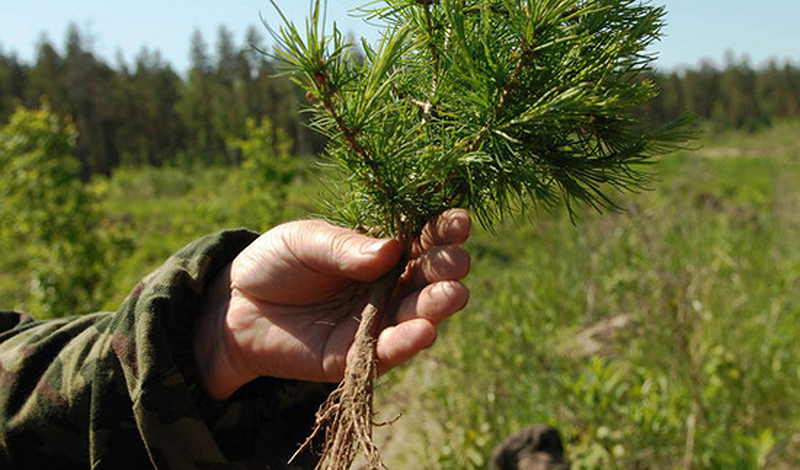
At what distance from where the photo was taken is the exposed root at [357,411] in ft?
3.37

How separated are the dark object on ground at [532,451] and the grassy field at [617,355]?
0.42 feet

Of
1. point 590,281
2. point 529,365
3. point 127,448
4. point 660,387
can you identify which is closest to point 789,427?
point 660,387

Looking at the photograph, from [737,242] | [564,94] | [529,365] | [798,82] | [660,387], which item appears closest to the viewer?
[564,94]

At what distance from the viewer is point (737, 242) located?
5973 millimetres

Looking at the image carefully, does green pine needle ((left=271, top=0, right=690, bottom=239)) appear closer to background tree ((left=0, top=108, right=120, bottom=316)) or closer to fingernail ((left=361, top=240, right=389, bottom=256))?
fingernail ((left=361, top=240, right=389, bottom=256))

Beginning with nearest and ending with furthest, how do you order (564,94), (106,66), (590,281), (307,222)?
(564,94)
(307,222)
(590,281)
(106,66)

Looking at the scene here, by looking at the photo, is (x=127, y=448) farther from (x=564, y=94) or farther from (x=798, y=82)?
(x=798, y=82)

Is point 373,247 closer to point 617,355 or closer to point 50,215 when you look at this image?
point 617,355

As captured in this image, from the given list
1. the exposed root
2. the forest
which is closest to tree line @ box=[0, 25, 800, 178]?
the forest

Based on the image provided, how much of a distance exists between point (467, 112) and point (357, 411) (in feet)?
1.87

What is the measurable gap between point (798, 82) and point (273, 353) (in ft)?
239

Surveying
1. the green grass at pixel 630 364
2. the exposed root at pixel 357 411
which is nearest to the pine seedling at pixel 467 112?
the exposed root at pixel 357 411

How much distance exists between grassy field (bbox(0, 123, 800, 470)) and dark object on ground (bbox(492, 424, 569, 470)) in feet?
0.42

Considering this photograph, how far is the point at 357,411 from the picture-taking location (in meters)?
1.05
